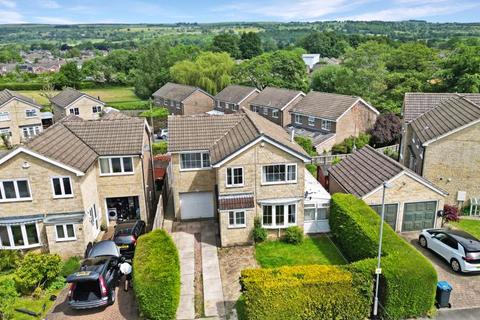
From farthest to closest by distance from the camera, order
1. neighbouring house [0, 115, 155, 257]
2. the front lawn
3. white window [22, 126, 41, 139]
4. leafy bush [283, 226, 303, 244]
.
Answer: white window [22, 126, 41, 139] < leafy bush [283, 226, 303, 244] < the front lawn < neighbouring house [0, 115, 155, 257]

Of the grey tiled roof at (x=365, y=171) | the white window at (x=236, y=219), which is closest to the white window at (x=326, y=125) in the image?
the grey tiled roof at (x=365, y=171)

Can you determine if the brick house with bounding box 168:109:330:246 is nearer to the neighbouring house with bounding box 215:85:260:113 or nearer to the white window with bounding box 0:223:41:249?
the white window with bounding box 0:223:41:249

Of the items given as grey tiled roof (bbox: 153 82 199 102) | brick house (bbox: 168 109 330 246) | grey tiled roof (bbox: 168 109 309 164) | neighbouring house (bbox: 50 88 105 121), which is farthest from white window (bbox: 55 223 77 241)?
grey tiled roof (bbox: 153 82 199 102)

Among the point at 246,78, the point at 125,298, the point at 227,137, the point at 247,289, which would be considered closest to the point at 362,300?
the point at 247,289

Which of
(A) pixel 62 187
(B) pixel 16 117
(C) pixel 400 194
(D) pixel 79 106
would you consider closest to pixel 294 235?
(C) pixel 400 194

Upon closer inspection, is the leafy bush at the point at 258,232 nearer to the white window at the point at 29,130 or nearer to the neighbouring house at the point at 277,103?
the neighbouring house at the point at 277,103

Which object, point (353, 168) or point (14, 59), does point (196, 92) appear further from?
point (14, 59)
